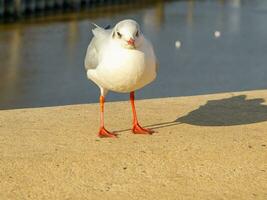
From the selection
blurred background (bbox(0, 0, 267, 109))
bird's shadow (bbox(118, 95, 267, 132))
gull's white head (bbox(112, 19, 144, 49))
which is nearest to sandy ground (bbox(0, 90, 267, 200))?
bird's shadow (bbox(118, 95, 267, 132))

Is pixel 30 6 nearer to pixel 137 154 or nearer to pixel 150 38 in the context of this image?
pixel 150 38

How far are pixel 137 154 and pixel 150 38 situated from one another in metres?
15.9

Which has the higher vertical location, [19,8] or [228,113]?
[228,113]

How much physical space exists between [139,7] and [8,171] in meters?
26.2

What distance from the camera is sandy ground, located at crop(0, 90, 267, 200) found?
4168 millimetres

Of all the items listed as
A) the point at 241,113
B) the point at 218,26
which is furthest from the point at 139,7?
the point at 241,113

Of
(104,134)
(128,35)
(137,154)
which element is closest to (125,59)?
(128,35)

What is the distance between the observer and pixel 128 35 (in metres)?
4.80

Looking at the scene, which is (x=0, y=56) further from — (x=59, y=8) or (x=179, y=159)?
(x=179, y=159)

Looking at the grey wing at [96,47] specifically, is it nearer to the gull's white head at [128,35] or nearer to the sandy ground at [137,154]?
the gull's white head at [128,35]

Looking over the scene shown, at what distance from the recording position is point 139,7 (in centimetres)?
3017

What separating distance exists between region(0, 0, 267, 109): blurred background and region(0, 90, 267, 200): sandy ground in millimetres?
5383

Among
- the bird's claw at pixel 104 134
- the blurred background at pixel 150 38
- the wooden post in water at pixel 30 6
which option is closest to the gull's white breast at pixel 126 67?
the bird's claw at pixel 104 134

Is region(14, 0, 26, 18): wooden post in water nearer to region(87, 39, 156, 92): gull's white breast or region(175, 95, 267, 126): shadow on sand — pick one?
region(175, 95, 267, 126): shadow on sand
